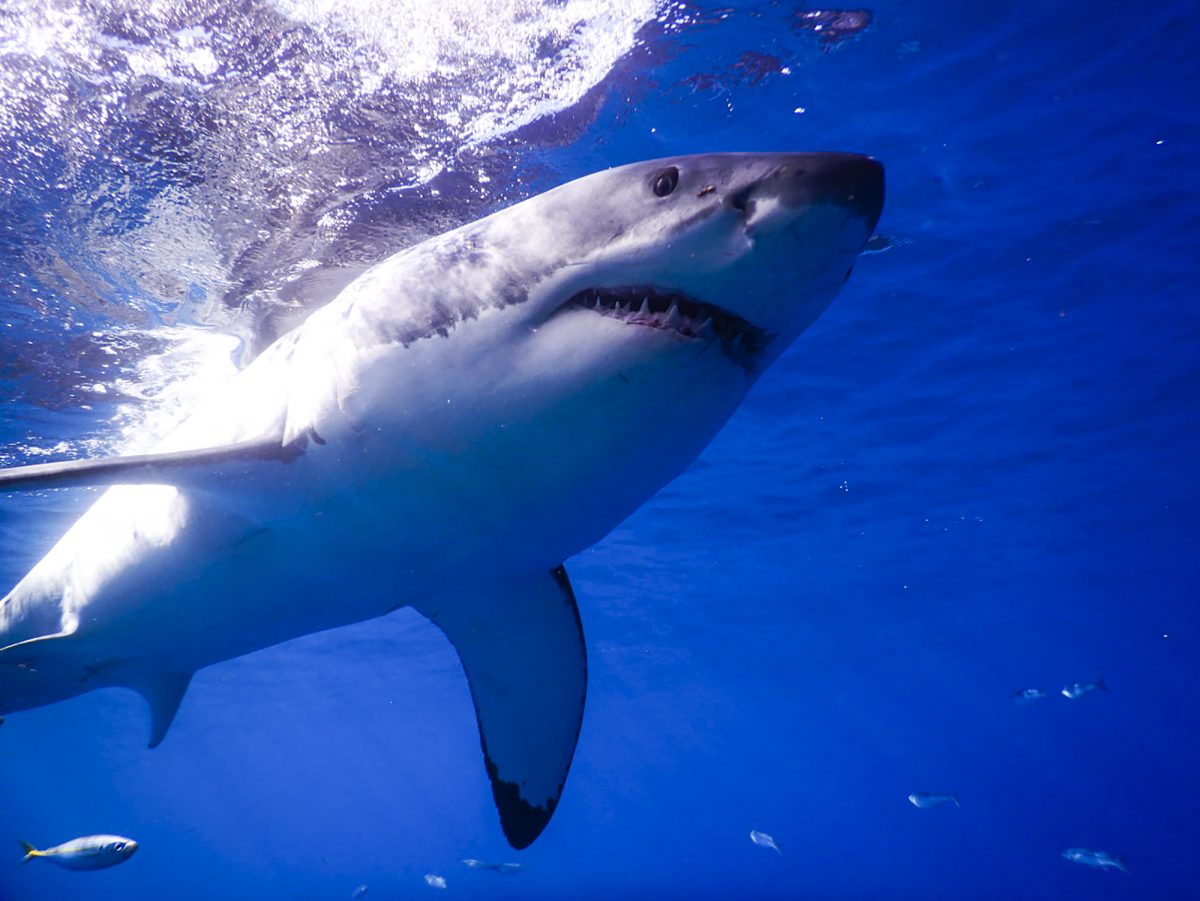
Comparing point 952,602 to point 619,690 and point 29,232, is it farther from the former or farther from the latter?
point 29,232

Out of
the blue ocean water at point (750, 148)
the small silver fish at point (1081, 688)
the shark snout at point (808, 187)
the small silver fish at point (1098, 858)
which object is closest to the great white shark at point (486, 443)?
the shark snout at point (808, 187)

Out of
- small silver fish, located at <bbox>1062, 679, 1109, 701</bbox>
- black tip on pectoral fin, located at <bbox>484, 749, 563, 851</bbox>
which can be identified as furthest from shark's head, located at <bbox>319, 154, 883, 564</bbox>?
small silver fish, located at <bbox>1062, 679, 1109, 701</bbox>

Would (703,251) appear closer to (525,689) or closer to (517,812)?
(525,689)

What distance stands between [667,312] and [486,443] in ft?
2.60

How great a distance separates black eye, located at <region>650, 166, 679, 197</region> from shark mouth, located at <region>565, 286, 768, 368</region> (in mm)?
266

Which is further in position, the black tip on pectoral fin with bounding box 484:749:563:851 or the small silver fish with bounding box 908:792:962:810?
the small silver fish with bounding box 908:792:962:810

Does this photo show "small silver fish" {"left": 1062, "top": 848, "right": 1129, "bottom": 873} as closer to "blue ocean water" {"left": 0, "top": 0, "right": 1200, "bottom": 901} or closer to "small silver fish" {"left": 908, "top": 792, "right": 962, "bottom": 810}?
"small silver fish" {"left": 908, "top": 792, "right": 962, "bottom": 810}

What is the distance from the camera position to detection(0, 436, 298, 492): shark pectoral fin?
2279 millimetres

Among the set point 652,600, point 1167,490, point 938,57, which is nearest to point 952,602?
point 1167,490

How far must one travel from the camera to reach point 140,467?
2525mm

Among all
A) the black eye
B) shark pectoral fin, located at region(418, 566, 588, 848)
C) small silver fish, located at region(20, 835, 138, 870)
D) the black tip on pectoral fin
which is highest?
the black eye

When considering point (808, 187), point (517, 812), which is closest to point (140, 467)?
point (808, 187)

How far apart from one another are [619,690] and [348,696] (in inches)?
734

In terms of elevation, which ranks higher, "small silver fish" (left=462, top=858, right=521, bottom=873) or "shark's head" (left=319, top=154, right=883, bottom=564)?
"shark's head" (left=319, top=154, right=883, bottom=564)
